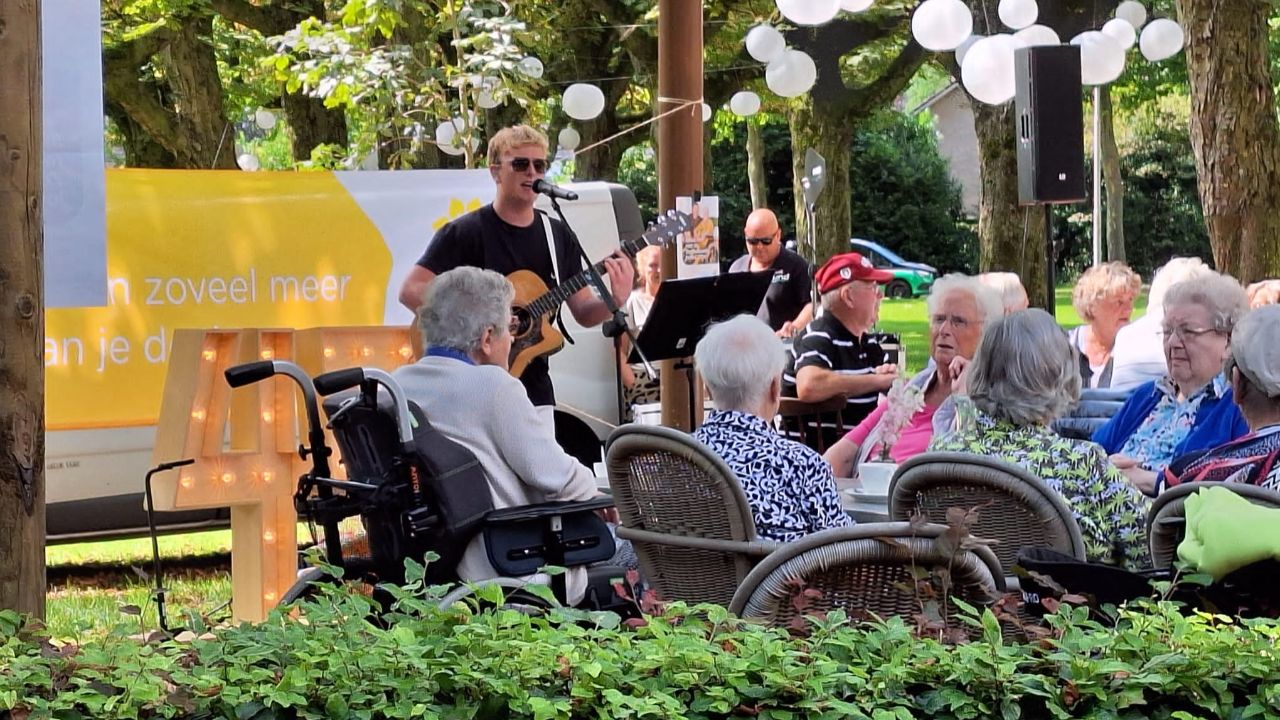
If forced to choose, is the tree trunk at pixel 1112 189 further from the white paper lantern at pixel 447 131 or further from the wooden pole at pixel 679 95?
the wooden pole at pixel 679 95

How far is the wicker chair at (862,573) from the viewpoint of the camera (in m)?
2.80

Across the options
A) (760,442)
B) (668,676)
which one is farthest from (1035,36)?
(668,676)

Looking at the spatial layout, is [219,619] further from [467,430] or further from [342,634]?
[467,430]

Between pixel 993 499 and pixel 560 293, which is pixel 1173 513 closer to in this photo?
pixel 993 499

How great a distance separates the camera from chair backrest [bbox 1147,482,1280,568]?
10.3 feet

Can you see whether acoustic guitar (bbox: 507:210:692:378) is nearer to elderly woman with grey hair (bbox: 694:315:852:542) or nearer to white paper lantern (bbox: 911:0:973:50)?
elderly woman with grey hair (bbox: 694:315:852:542)

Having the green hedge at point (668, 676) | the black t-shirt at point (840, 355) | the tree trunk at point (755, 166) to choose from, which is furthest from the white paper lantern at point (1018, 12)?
the tree trunk at point (755, 166)

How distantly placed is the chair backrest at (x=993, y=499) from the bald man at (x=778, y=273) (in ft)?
21.9

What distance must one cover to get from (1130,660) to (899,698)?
347 mm

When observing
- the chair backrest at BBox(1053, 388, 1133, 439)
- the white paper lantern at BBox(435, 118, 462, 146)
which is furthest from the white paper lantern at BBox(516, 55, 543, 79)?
the chair backrest at BBox(1053, 388, 1133, 439)

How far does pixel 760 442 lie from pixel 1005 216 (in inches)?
516

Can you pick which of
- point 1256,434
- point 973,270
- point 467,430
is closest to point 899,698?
point 1256,434

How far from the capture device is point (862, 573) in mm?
2939

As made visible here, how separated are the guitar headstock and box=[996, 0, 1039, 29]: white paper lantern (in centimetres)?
864
